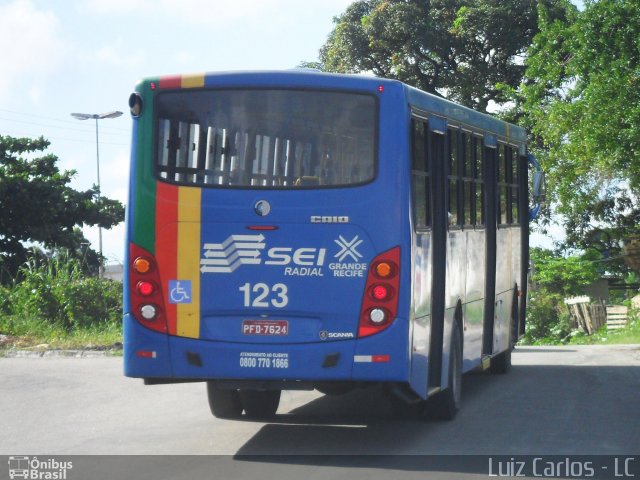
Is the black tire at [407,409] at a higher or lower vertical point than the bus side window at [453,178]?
lower

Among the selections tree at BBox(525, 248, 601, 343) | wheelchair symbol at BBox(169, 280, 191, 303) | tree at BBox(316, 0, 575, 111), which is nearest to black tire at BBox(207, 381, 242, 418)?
wheelchair symbol at BBox(169, 280, 191, 303)

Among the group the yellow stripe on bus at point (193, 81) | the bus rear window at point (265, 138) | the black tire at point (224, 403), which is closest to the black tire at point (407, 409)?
the black tire at point (224, 403)

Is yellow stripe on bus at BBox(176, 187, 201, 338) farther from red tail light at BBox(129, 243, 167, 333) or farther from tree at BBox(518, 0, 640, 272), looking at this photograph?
tree at BBox(518, 0, 640, 272)

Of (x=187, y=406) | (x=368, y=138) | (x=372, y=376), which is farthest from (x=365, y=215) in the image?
(x=187, y=406)

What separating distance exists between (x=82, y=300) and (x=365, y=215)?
14.6 m

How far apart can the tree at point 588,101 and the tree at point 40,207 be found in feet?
42.1

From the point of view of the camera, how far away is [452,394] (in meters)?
12.2

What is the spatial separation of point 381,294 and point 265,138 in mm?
1584

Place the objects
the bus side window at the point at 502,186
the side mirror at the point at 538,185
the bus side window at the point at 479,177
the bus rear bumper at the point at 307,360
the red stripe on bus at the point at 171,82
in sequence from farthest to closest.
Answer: the side mirror at the point at 538,185, the bus side window at the point at 502,186, the bus side window at the point at 479,177, the red stripe on bus at the point at 171,82, the bus rear bumper at the point at 307,360

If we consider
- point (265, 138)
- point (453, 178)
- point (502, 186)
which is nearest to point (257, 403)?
point (453, 178)

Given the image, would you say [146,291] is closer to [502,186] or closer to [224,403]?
[224,403]

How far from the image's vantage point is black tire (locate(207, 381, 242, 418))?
12148 millimetres

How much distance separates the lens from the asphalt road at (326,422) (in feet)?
34.3

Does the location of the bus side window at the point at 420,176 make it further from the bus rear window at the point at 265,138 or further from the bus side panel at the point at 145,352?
the bus side panel at the point at 145,352
